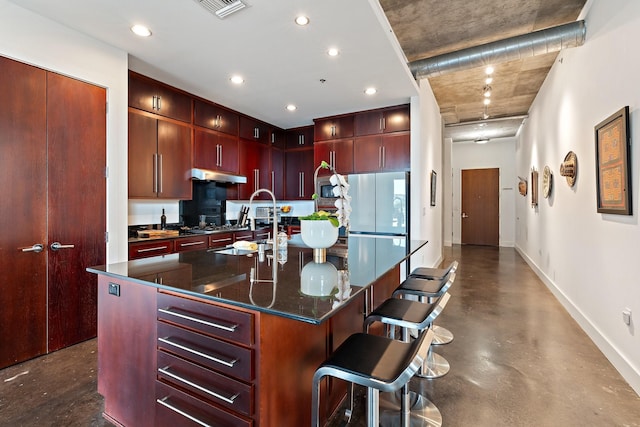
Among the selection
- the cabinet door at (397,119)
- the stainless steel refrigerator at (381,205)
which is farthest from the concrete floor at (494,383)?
the cabinet door at (397,119)

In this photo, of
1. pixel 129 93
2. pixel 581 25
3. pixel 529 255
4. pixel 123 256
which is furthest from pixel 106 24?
pixel 529 255

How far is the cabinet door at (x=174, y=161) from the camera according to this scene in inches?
146

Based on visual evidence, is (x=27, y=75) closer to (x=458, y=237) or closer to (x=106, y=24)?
(x=106, y=24)

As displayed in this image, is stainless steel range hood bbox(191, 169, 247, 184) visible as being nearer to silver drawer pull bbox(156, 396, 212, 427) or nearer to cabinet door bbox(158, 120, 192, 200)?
cabinet door bbox(158, 120, 192, 200)

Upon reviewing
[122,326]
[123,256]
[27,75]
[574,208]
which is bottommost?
[122,326]

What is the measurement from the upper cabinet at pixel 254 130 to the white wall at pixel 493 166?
5.72 meters

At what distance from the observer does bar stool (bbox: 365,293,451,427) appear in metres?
1.56

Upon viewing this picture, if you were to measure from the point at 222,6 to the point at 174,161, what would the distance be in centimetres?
219

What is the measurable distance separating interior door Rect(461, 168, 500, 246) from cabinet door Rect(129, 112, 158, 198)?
8673 millimetres

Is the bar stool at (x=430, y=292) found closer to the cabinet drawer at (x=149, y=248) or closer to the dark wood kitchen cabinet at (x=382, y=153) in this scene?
the dark wood kitchen cabinet at (x=382, y=153)

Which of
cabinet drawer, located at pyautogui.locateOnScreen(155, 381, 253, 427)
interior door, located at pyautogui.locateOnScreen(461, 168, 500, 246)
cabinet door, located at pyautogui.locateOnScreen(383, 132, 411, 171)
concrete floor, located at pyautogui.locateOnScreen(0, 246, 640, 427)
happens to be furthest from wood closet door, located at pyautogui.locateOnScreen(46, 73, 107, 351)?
interior door, located at pyautogui.locateOnScreen(461, 168, 500, 246)

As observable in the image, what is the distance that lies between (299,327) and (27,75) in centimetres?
291

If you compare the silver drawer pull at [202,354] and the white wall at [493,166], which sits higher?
the white wall at [493,166]

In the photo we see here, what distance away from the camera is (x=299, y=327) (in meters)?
1.38
